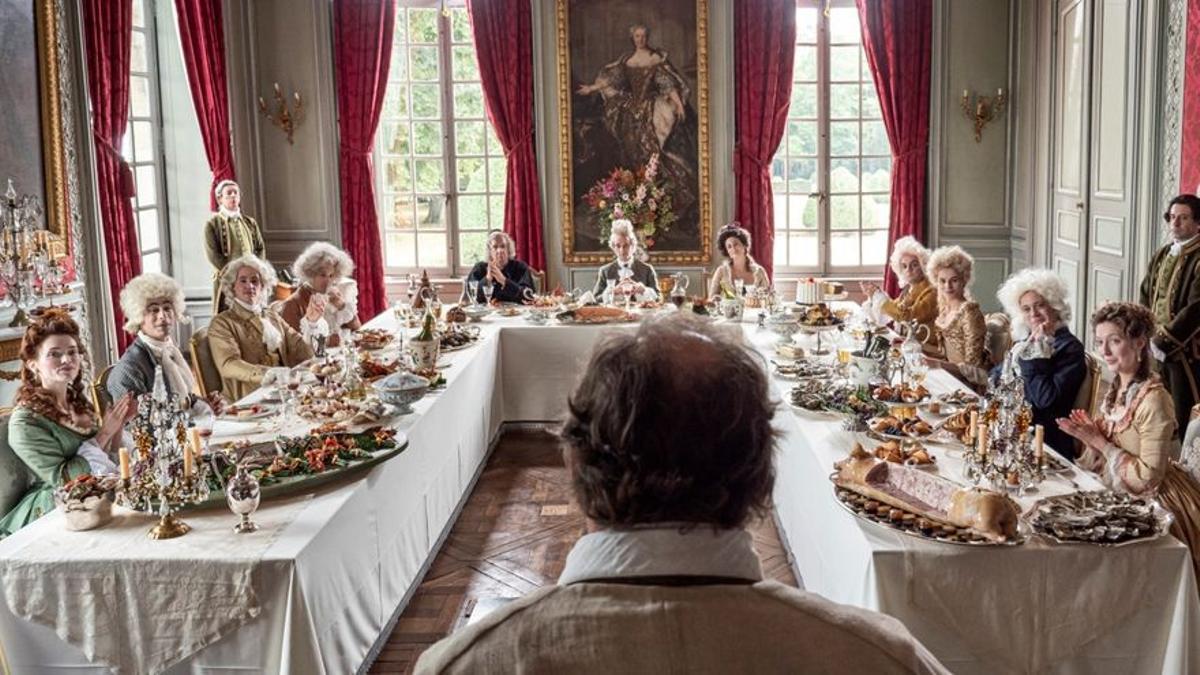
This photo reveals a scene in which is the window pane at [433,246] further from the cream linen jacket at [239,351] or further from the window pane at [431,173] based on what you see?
the cream linen jacket at [239,351]

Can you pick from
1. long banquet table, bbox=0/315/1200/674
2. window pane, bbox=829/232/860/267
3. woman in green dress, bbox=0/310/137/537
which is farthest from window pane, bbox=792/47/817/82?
long banquet table, bbox=0/315/1200/674

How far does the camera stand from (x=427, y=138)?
9375mm

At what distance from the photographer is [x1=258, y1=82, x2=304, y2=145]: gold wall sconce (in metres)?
8.97

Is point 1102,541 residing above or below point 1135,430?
below

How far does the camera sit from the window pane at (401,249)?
9508mm

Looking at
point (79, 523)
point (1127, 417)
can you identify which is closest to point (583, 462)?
point (79, 523)

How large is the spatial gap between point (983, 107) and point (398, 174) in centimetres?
457

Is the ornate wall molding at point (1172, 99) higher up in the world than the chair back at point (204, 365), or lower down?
higher up

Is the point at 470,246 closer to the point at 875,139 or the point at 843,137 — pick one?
the point at 843,137

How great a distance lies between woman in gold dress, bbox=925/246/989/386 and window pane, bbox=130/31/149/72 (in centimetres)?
553

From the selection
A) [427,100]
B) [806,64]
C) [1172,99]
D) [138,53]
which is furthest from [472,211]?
[1172,99]

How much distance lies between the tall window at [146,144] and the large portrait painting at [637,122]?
9.64 ft

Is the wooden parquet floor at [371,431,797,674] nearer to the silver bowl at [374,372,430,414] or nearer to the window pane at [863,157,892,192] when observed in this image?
the silver bowl at [374,372,430,414]

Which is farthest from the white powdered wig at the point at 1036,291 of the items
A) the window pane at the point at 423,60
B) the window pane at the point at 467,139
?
the window pane at the point at 423,60
